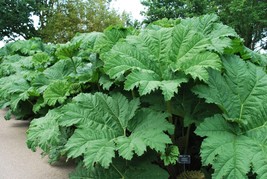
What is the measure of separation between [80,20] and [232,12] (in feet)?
29.5

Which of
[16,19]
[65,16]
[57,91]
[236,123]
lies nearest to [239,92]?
[236,123]

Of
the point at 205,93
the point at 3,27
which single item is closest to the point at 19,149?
the point at 205,93

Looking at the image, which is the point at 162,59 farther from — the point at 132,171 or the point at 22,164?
the point at 22,164

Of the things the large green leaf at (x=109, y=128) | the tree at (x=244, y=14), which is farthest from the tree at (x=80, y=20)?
the large green leaf at (x=109, y=128)

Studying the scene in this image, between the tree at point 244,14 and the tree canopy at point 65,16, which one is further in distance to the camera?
the tree canopy at point 65,16

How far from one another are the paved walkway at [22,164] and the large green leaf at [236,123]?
1.18 meters

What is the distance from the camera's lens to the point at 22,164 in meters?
2.52

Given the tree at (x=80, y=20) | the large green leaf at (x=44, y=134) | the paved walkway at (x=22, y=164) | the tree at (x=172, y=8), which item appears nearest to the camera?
the large green leaf at (x=44, y=134)

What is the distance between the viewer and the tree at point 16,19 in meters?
21.3

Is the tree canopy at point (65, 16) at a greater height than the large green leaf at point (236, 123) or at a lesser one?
greater

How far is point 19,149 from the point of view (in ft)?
9.58

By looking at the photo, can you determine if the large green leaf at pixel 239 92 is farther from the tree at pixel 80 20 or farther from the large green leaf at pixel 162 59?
the tree at pixel 80 20

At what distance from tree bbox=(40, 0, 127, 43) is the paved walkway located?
51.6 ft

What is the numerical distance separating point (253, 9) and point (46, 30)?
12405mm
